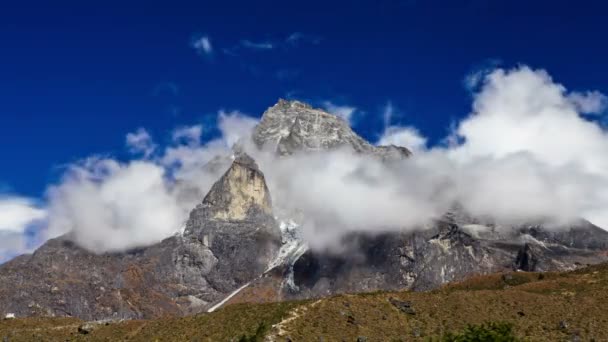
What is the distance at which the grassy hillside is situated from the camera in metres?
113

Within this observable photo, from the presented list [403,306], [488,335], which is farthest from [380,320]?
[488,335]

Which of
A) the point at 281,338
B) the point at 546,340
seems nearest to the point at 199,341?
the point at 281,338

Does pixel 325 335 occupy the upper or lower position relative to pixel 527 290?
lower

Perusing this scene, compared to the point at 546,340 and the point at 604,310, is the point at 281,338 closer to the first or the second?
the point at 546,340

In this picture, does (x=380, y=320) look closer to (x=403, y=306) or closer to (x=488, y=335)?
(x=403, y=306)

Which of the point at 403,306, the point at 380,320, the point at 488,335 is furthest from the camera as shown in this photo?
the point at 403,306

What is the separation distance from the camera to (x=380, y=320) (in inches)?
4715

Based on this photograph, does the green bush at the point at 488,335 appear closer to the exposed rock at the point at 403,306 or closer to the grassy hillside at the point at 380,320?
the grassy hillside at the point at 380,320

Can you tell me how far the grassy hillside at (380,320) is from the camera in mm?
112562

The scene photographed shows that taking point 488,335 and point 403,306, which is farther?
point 403,306

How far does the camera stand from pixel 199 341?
111625mm

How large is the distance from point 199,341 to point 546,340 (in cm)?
5607

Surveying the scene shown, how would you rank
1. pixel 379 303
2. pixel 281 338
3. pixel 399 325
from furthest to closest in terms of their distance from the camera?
pixel 379 303 < pixel 399 325 < pixel 281 338

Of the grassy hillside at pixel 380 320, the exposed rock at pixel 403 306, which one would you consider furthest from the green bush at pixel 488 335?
the exposed rock at pixel 403 306
